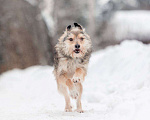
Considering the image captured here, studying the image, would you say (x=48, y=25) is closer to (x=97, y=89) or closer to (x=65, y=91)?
(x=97, y=89)

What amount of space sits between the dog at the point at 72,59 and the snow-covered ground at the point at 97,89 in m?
0.69

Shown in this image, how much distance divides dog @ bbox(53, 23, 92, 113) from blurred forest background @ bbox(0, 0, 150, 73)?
1384 centimetres

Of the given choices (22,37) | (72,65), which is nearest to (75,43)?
(72,65)

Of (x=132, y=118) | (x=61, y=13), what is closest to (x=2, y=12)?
(x=61, y=13)

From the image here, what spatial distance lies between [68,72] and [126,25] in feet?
83.6

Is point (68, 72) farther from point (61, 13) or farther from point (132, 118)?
point (61, 13)

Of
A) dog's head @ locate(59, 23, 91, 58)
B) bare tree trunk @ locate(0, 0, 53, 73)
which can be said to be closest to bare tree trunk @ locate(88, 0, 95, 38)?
bare tree trunk @ locate(0, 0, 53, 73)

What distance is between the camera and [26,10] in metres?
23.9

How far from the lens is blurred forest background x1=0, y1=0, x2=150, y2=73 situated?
22.2m

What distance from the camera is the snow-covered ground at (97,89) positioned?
7.25 metres

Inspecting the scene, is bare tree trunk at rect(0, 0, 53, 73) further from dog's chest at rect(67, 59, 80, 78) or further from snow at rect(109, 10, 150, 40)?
dog's chest at rect(67, 59, 80, 78)

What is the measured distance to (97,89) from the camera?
39.4ft

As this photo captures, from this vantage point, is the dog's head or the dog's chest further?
the dog's chest

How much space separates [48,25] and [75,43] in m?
17.9
